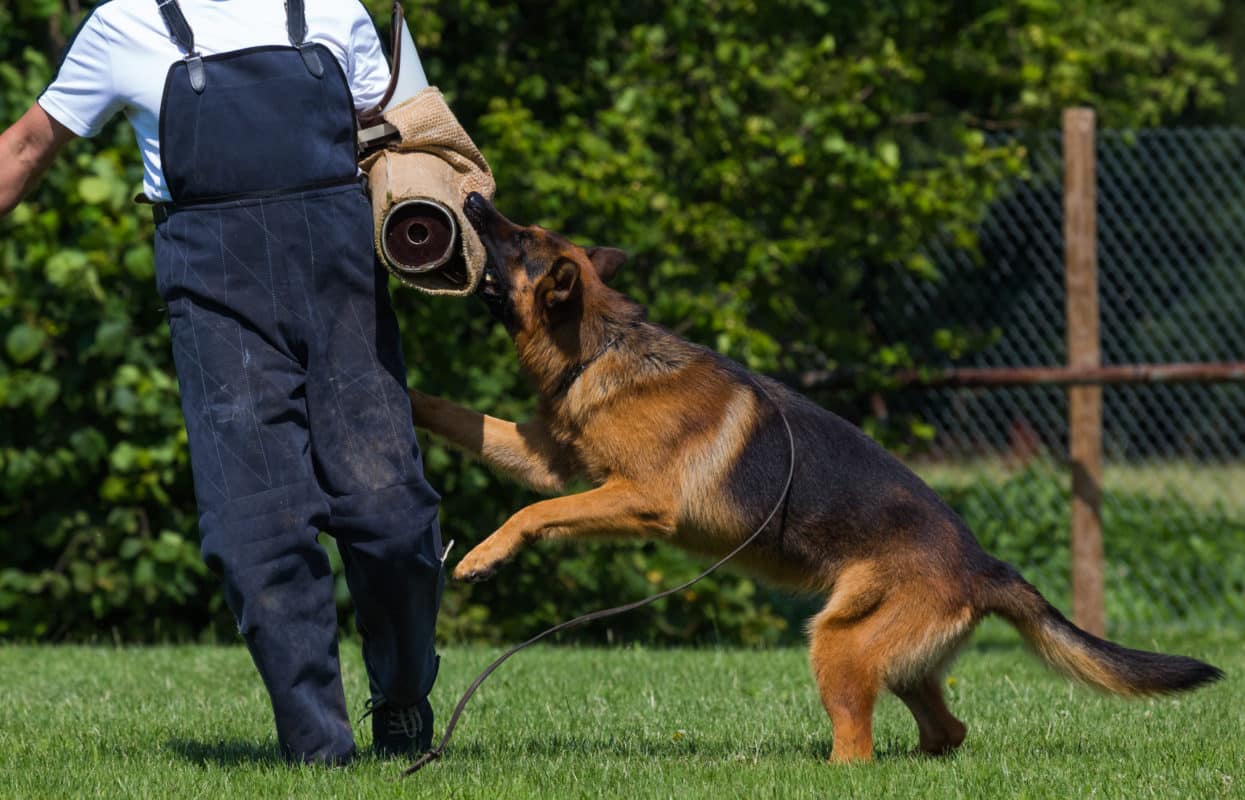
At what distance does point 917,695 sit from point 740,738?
2.20 feet

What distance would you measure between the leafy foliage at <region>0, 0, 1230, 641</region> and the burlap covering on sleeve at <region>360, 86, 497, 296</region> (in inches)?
135

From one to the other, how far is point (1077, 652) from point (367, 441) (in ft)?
7.88

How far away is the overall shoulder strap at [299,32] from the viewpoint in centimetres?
407

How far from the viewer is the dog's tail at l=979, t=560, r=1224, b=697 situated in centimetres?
464

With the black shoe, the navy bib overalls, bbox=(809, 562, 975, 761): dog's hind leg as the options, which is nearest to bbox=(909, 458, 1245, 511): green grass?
bbox=(809, 562, 975, 761): dog's hind leg

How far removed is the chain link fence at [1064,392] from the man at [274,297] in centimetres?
534

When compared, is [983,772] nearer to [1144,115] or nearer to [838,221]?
[838,221]

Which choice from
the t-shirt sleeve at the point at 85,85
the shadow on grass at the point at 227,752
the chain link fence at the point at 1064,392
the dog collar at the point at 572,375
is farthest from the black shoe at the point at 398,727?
the chain link fence at the point at 1064,392

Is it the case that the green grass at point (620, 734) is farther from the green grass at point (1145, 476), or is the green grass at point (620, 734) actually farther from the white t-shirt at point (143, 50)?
the green grass at point (1145, 476)

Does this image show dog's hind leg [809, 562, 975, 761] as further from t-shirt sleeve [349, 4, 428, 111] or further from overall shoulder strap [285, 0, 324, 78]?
overall shoulder strap [285, 0, 324, 78]

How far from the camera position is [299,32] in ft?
13.4

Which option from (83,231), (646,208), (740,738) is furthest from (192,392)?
(646,208)

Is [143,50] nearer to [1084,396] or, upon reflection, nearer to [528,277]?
[528,277]

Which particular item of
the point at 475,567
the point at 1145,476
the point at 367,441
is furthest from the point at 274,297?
the point at 1145,476
